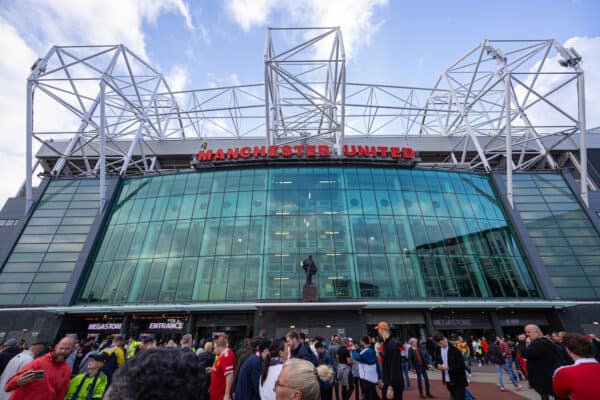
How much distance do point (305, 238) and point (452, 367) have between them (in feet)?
59.0

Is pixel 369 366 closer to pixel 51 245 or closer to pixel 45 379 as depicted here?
pixel 45 379

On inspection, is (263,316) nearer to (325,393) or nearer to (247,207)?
(247,207)

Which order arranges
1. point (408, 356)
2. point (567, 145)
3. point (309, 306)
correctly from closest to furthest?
point (408, 356)
point (309, 306)
point (567, 145)

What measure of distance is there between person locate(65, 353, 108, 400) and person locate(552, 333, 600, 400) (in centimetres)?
730

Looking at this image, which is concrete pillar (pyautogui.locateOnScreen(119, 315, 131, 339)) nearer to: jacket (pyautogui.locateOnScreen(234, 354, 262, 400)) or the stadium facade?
the stadium facade

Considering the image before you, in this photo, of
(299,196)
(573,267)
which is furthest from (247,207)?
(573,267)

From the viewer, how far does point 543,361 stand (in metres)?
6.73

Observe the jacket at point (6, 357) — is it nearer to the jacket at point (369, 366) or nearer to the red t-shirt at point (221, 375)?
the red t-shirt at point (221, 375)

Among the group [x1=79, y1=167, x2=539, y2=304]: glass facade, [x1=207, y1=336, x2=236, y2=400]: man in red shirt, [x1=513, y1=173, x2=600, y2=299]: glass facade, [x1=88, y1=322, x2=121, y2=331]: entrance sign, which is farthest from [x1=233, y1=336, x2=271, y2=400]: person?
[x1=513, y1=173, x2=600, y2=299]: glass facade

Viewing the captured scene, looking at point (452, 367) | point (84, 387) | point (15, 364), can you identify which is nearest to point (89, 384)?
point (84, 387)

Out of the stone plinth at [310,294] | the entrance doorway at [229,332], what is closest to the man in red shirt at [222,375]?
the stone plinth at [310,294]

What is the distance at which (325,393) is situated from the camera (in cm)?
770

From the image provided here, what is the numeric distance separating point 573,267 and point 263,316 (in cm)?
2578

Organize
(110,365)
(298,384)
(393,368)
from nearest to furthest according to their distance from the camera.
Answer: (298,384)
(393,368)
(110,365)
